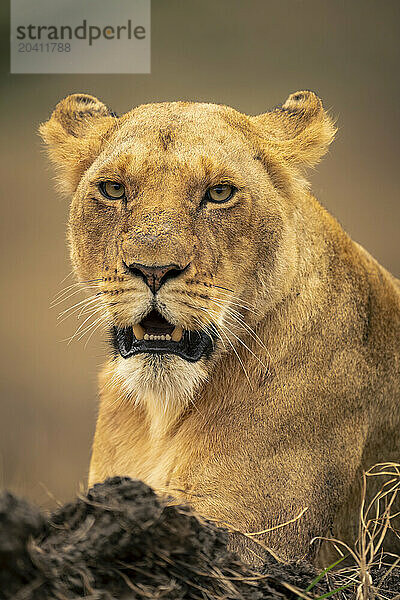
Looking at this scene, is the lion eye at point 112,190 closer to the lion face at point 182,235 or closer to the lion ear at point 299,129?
the lion face at point 182,235

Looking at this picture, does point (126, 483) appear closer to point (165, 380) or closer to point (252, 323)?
point (165, 380)

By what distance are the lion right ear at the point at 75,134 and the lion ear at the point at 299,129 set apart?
0.80 m

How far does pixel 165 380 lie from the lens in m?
3.49

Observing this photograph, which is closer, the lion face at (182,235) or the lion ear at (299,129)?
the lion face at (182,235)

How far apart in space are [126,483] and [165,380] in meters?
0.88

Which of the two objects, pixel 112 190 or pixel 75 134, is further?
pixel 75 134

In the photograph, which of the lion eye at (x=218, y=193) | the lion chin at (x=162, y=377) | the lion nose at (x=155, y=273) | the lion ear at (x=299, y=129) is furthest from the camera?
the lion ear at (x=299, y=129)

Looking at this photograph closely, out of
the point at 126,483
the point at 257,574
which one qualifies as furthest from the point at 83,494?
the point at 257,574

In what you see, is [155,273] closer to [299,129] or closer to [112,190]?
[112,190]

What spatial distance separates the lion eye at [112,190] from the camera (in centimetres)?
373

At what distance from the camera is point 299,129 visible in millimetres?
4266

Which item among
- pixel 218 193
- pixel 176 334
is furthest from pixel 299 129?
pixel 176 334

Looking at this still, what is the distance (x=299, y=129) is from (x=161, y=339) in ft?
4.76

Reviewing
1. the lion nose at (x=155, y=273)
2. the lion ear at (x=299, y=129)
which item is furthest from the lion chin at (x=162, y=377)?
the lion ear at (x=299, y=129)
